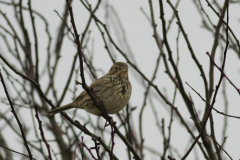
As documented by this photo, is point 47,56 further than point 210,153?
Yes

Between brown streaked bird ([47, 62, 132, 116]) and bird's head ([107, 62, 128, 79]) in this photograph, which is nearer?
brown streaked bird ([47, 62, 132, 116])

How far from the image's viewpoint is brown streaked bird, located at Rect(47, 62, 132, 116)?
4879 millimetres

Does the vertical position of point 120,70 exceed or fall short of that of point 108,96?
it exceeds it

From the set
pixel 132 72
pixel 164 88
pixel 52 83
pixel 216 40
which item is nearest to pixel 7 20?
pixel 52 83

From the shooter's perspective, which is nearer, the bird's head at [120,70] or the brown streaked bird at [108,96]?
the brown streaked bird at [108,96]

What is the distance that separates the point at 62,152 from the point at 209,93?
2.30 metres

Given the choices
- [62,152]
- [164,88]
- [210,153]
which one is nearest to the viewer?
[210,153]

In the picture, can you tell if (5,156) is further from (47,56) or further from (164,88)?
(164,88)

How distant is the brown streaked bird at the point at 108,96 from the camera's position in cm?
488

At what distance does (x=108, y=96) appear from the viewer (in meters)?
4.95

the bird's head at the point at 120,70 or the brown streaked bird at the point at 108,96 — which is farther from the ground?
the bird's head at the point at 120,70

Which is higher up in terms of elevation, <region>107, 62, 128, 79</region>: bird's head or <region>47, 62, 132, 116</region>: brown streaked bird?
<region>107, 62, 128, 79</region>: bird's head

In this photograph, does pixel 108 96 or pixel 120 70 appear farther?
pixel 120 70

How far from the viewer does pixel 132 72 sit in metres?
6.50
